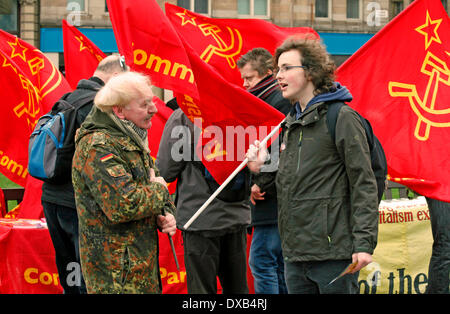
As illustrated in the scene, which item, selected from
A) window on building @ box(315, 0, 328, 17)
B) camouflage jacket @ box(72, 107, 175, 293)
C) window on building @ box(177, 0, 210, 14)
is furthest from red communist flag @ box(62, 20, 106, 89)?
window on building @ box(315, 0, 328, 17)

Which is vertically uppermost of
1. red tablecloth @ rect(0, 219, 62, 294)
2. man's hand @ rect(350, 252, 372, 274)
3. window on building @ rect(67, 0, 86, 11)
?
window on building @ rect(67, 0, 86, 11)

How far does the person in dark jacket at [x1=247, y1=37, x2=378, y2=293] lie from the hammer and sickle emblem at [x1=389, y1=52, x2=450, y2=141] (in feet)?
4.15

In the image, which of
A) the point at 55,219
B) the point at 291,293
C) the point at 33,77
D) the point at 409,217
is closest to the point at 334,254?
the point at 291,293

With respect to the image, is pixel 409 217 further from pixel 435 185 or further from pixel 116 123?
pixel 116 123

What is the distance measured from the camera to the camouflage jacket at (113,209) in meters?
3.38

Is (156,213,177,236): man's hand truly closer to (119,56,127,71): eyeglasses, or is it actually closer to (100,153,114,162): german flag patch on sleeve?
(100,153,114,162): german flag patch on sleeve

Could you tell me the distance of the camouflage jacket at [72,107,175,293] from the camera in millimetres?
3379

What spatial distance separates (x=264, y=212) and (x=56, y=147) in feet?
5.29

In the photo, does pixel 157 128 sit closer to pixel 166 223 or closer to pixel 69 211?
pixel 69 211

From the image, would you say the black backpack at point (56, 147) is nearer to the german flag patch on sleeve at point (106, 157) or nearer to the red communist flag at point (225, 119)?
the red communist flag at point (225, 119)

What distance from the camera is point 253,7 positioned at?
28062mm

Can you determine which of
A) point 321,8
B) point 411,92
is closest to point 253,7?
point 321,8

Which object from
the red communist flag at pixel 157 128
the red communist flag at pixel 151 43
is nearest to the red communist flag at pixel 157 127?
the red communist flag at pixel 157 128

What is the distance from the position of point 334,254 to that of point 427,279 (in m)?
3.08
